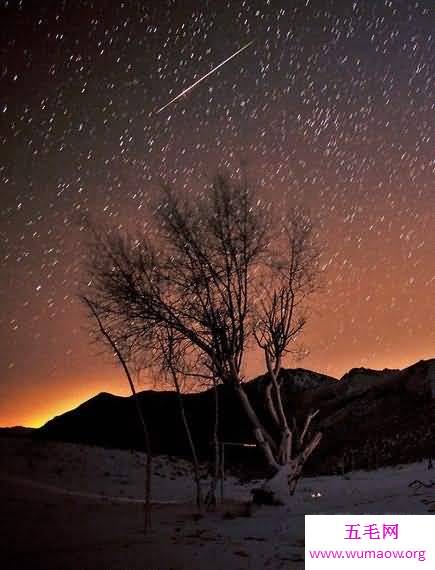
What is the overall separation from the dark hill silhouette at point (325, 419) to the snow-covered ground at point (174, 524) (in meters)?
3.62

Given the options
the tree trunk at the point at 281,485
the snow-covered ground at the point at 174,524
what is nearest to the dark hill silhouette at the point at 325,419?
the tree trunk at the point at 281,485

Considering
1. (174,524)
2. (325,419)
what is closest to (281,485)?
(174,524)

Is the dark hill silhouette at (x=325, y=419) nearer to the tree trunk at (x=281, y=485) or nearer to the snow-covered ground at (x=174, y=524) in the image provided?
the tree trunk at (x=281, y=485)

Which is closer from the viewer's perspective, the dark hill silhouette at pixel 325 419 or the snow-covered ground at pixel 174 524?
the snow-covered ground at pixel 174 524

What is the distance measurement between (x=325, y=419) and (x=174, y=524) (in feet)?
92.2

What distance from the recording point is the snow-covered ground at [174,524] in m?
8.08

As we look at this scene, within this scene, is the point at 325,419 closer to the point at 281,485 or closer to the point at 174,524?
the point at 281,485

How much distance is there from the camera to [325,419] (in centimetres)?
3816

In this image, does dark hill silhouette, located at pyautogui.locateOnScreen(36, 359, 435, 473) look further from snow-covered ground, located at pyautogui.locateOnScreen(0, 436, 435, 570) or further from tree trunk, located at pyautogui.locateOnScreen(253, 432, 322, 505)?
snow-covered ground, located at pyautogui.locateOnScreen(0, 436, 435, 570)

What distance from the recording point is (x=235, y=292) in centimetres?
1412

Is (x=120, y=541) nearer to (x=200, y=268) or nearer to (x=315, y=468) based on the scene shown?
(x=200, y=268)

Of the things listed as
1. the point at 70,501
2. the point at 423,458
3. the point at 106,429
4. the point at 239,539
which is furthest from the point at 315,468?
the point at 106,429

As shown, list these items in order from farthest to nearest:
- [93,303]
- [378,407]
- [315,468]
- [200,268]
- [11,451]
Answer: [378,407]
[315,468]
[11,451]
[200,268]
[93,303]

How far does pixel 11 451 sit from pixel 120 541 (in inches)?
588
